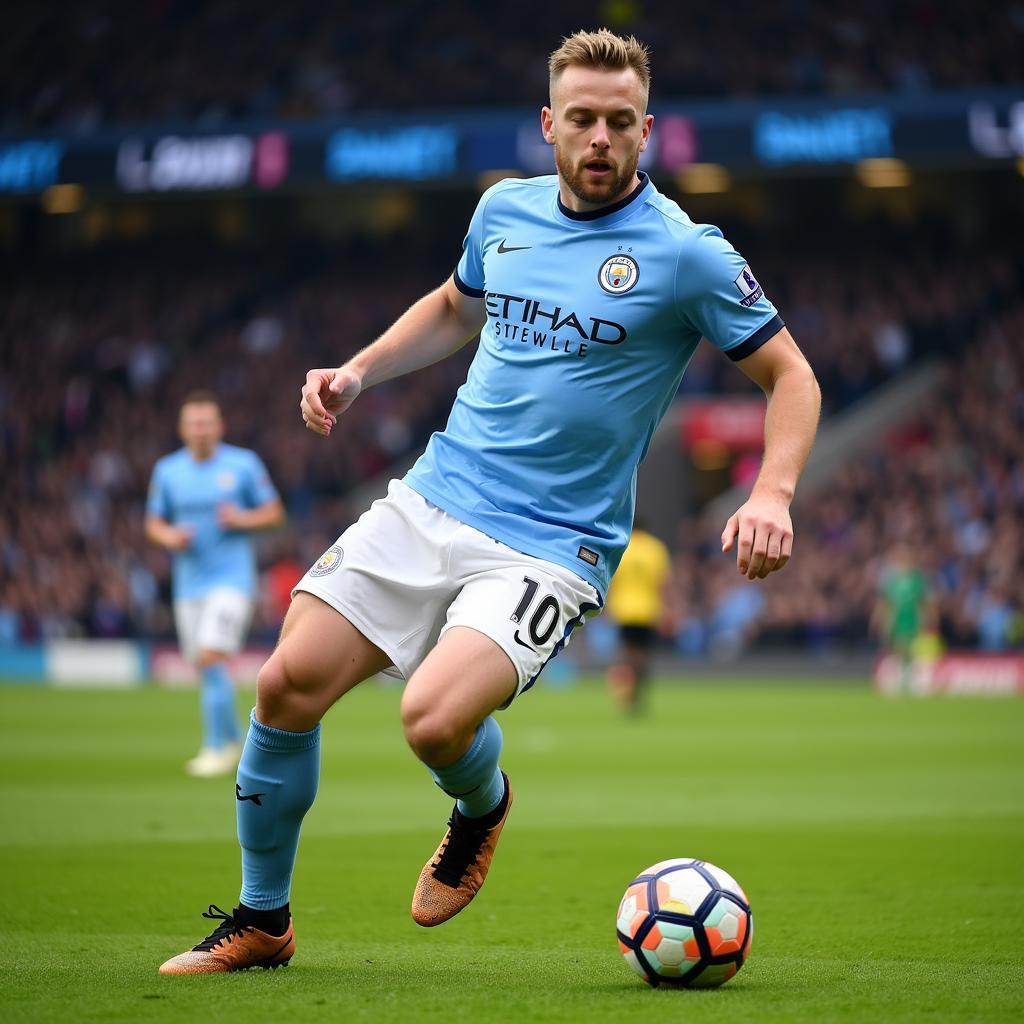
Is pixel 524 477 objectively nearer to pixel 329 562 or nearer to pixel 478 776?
pixel 329 562

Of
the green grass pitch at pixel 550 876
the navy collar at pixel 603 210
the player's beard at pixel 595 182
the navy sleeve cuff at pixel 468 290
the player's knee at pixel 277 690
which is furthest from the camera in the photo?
the navy sleeve cuff at pixel 468 290

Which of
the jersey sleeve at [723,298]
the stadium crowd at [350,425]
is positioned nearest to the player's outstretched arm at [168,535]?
the jersey sleeve at [723,298]

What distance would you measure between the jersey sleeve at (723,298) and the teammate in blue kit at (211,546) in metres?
7.52

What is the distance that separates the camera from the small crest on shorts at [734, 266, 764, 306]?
4727mm

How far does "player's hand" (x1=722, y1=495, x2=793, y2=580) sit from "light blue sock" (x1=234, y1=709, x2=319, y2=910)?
1385 millimetres

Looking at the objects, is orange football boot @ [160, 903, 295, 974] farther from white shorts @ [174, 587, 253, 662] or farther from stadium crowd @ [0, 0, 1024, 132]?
stadium crowd @ [0, 0, 1024, 132]


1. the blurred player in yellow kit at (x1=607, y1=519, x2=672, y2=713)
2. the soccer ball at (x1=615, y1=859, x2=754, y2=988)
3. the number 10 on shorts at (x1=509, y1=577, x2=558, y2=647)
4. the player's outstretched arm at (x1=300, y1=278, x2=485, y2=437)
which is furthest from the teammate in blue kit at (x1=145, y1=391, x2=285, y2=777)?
the blurred player in yellow kit at (x1=607, y1=519, x2=672, y2=713)

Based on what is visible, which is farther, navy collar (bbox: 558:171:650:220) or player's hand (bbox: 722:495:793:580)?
navy collar (bbox: 558:171:650:220)

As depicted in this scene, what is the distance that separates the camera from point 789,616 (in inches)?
1108

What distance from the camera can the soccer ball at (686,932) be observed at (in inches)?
188

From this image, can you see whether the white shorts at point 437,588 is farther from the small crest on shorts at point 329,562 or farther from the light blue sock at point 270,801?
the light blue sock at point 270,801

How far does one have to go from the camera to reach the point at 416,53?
34.2m

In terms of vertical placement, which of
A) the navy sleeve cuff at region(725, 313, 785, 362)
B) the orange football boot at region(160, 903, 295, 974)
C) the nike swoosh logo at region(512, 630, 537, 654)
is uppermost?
the navy sleeve cuff at region(725, 313, 785, 362)

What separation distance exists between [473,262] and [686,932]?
2.18 m
